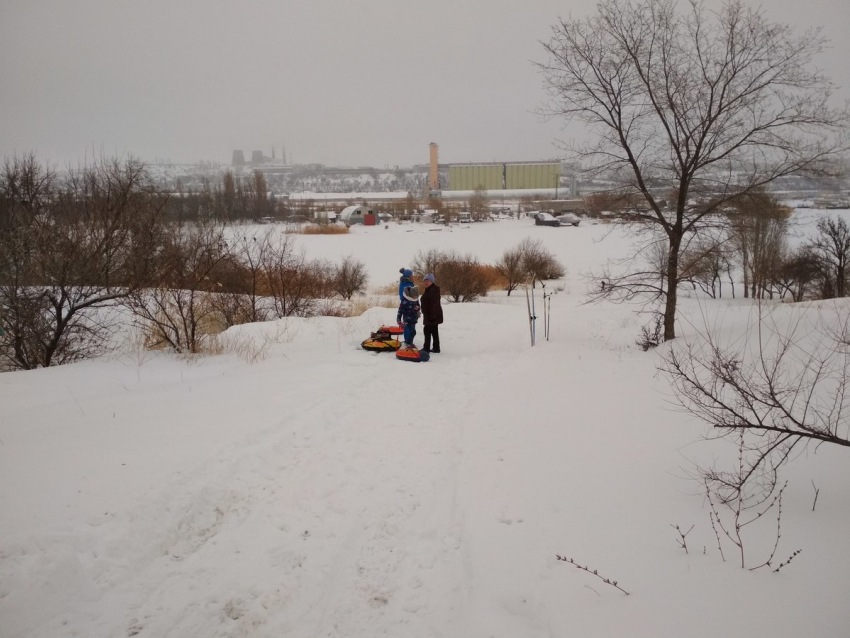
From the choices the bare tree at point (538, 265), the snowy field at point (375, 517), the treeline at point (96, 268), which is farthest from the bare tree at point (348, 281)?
the snowy field at point (375, 517)

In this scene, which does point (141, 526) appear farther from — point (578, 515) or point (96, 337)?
point (96, 337)

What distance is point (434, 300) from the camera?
34.1 ft

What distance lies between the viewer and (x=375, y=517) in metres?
4.37

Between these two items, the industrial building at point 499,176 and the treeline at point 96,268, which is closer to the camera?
the treeline at point 96,268

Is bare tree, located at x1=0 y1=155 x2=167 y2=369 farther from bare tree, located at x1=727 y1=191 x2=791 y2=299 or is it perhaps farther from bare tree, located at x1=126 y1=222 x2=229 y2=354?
bare tree, located at x1=727 y1=191 x2=791 y2=299

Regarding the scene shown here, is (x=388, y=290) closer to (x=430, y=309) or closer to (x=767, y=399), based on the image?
(x=430, y=309)

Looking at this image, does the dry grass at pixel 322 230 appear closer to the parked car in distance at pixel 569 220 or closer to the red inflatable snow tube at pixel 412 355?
the parked car in distance at pixel 569 220

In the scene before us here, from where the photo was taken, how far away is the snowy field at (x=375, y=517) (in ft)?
10.1

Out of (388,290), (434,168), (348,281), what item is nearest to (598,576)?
(348,281)

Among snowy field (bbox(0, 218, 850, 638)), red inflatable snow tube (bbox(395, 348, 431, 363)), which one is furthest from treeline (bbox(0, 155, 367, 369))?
red inflatable snow tube (bbox(395, 348, 431, 363))

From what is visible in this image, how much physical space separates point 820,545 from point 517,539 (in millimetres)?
2093

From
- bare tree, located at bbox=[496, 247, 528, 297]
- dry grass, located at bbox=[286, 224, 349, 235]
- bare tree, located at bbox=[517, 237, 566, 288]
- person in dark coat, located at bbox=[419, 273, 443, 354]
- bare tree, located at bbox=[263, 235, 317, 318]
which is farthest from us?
dry grass, located at bbox=[286, 224, 349, 235]

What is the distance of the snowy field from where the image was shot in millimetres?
3066

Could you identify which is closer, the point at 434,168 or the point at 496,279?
the point at 496,279
